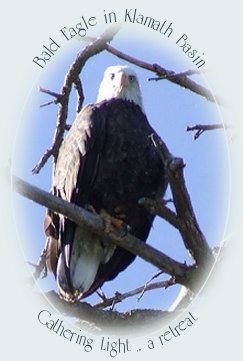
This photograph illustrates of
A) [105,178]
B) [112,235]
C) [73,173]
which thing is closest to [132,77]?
[105,178]

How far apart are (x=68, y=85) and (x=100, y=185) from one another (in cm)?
72

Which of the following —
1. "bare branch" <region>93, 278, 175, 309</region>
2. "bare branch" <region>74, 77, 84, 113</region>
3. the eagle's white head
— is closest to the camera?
"bare branch" <region>93, 278, 175, 309</region>

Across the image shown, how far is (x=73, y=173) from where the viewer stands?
5.25m

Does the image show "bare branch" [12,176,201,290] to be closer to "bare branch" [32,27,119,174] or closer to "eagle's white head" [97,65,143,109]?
"bare branch" [32,27,119,174]

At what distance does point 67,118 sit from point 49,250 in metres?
0.78

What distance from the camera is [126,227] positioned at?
5117 mm

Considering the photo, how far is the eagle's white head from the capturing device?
5.73m

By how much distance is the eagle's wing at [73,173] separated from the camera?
5152 millimetres

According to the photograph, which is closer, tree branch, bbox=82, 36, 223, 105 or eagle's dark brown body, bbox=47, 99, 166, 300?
tree branch, bbox=82, 36, 223, 105

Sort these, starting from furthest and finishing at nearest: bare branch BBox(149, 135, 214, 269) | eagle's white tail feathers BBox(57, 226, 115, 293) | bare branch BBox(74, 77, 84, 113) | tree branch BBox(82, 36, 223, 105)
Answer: eagle's white tail feathers BBox(57, 226, 115, 293) → bare branch BBox(74, 77, 84, 113) → tree branch BBox(82, 36, 223, 105) → bare branch BBox(149, 135, 214, 269)

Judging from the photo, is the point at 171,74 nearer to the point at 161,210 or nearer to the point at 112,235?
the point at 161,210

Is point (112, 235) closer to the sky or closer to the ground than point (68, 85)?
closer to the ground

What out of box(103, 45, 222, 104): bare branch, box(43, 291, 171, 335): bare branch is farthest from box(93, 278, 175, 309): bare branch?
box(103, 45, 222, 104): bare branch

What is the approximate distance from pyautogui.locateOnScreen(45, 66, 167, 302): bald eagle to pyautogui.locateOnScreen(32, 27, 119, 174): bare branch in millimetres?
178
